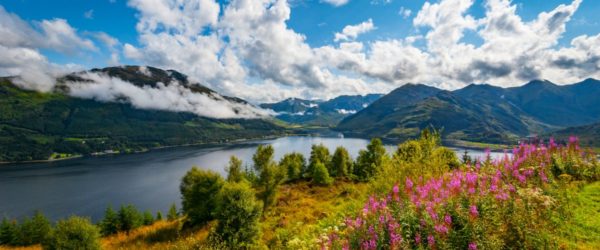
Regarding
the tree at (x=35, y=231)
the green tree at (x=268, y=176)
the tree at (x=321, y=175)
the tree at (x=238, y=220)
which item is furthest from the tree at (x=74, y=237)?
the tree at (x=35, y=231)

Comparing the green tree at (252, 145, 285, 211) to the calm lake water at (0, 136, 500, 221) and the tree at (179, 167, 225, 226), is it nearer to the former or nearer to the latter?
the tree at (179, 167, 225, 226)

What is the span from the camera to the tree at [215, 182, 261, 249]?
2023 centimetres

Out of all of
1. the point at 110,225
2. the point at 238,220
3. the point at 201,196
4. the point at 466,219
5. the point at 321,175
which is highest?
the point at 466,219

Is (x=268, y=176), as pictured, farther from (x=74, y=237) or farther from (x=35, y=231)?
(x=35, y=231)

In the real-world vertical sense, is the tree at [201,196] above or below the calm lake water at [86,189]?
above

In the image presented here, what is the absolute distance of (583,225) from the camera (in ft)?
32.1

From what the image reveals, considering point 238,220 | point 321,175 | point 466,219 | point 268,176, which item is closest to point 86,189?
point 268,176

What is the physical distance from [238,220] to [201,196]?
2503cm

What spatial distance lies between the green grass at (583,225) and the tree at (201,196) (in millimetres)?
36874

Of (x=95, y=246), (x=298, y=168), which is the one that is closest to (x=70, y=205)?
(x=298, y=168)

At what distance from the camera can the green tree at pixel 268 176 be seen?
44.6 meters

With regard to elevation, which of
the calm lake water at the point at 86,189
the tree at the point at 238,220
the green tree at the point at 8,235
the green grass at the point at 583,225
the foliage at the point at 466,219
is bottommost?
the calm lake water at the point at 86,189

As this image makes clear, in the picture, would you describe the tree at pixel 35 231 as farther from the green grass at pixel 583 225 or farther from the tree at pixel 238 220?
the green grass at pixel 583 225

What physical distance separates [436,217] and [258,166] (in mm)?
44932
